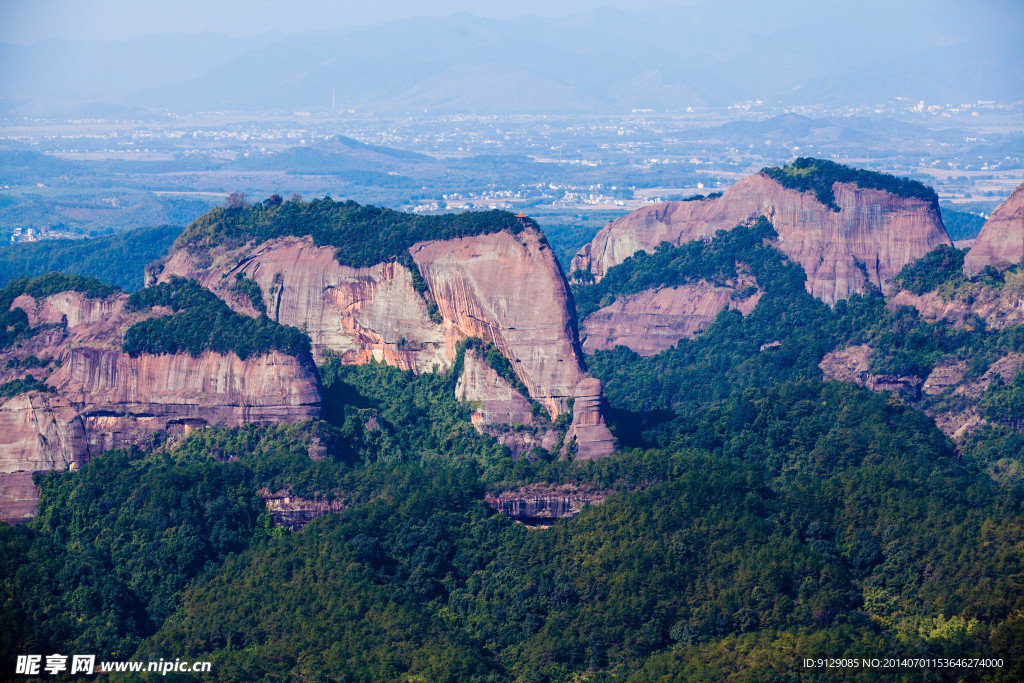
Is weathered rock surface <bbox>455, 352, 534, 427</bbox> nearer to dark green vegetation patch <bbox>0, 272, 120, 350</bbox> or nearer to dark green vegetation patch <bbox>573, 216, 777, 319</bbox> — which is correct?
dark green vegetation patch <bbox>0, 272, 120, 350</bbox>

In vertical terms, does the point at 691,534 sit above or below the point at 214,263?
below

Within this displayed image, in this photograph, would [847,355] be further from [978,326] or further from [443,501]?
[443,501]

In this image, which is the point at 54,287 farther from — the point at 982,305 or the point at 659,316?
the point at 982,305

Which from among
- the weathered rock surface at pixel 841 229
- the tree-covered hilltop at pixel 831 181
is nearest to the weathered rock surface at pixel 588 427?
the weathered rock surface at pixel 841 229

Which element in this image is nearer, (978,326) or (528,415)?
(528,415)

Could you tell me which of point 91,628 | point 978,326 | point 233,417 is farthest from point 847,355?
point 91,628

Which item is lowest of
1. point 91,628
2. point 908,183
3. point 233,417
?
point 91,628

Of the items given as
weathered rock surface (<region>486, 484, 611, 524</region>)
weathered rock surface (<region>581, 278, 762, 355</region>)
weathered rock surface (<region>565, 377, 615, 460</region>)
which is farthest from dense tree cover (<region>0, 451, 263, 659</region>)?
weathered rock surface (<region>581, 278, 762, 355</region>)
